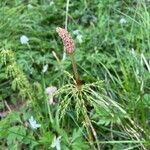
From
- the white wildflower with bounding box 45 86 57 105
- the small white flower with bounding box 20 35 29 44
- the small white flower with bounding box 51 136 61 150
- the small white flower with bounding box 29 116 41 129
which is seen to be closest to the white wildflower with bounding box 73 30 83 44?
the small white flower with bounding box 20 35 29 44

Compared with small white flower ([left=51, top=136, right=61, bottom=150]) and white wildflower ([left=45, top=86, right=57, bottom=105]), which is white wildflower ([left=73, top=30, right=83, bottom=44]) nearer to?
white wildflower ([left=45, top=86, right=57, bottom=105])

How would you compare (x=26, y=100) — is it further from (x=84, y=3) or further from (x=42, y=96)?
(x=84, y=3)

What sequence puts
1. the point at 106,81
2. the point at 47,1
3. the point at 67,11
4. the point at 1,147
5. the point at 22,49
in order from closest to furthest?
the point at 1,147
the point at 106,81
the point at 22,49
the point at 67,11
the point at 47,1

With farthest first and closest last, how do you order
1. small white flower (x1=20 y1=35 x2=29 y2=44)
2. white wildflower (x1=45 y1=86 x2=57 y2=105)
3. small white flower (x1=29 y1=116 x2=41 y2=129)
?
small white flower (x1=20 y1=35 x2=29 y2=44) → white wildflower (x1=45 y1=86 x2=57 y2=105) → small white flower (x1=29 y1=116 x2=41 y2=129)

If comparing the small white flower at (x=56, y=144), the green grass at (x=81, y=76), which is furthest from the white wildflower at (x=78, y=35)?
the small white flower at (x=56, y=144)

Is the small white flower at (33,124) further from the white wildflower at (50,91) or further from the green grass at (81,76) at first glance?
the white wildflower at (50,91)

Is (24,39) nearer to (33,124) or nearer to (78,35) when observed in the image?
(78,35)

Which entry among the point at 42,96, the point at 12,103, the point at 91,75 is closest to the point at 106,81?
the point at 91,75

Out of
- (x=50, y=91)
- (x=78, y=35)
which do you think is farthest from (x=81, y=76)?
(x=78, y=35)
